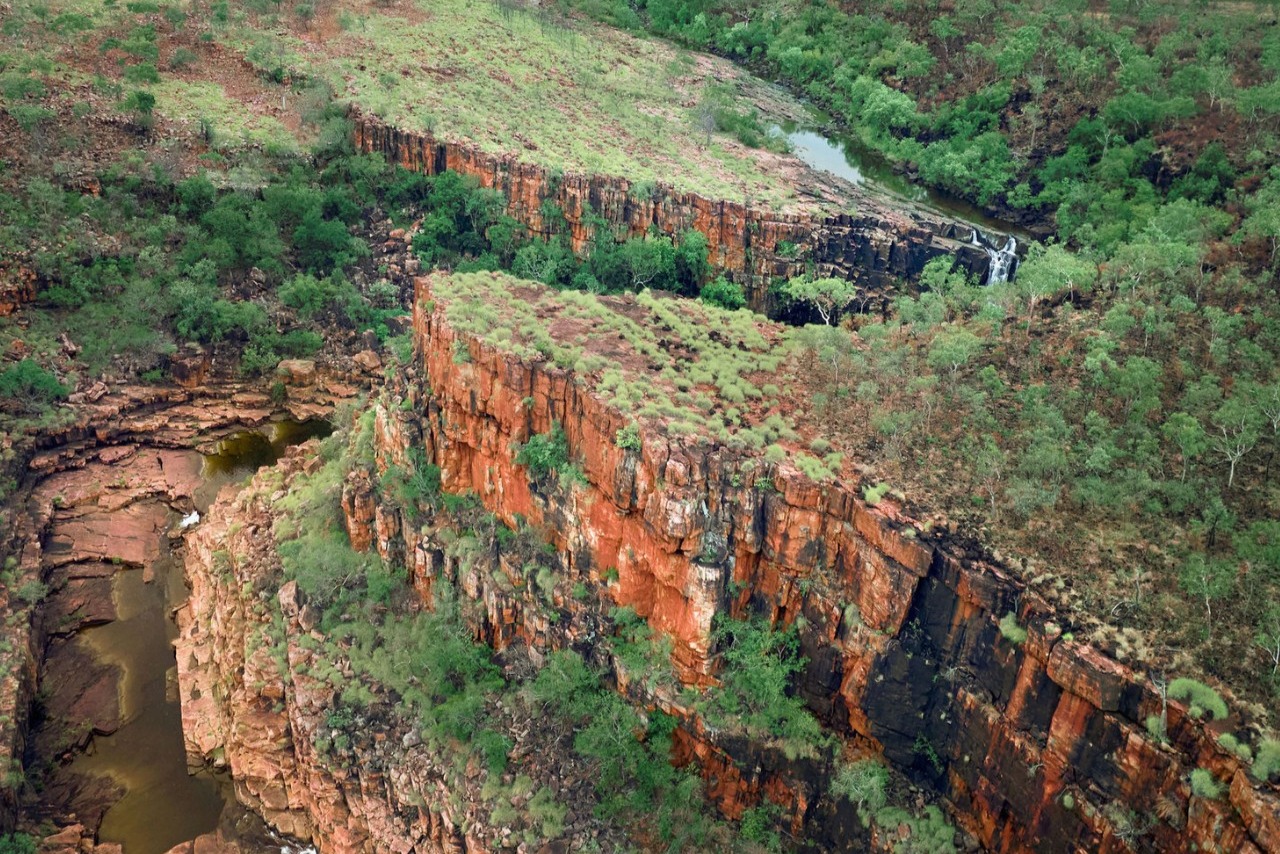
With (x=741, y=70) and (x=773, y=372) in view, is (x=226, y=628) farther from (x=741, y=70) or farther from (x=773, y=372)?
(x=741, y=70)

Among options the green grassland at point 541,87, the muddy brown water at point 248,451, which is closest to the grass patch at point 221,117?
the green grassland at point 541,87

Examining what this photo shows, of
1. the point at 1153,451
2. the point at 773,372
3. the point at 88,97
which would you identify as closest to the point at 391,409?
the point at 773,372

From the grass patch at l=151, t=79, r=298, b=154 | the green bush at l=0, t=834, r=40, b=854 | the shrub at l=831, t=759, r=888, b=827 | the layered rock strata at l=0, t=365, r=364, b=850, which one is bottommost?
the green bush at l=0, t=834, r=40, b=854

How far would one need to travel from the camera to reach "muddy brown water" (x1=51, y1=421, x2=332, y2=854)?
1286 inches

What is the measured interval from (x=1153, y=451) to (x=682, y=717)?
50.1 ft

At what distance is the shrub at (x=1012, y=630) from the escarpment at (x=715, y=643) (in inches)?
2.2

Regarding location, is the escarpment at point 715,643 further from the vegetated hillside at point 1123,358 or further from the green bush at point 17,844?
the green bush at point 17,844

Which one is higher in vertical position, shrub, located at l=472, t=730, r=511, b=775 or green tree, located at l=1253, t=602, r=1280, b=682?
green tree, located at l=1253, t=602, r=1280, b=682

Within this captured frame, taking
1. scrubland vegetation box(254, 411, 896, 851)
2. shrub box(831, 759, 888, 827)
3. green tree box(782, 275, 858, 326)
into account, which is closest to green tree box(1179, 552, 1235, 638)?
shrub box(831, 759, 888, 827)

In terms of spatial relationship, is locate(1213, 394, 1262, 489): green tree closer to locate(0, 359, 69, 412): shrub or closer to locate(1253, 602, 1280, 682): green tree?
locate(1253, 602, 1280, 682): green tree

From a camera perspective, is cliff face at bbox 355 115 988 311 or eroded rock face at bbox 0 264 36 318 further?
eroded rock face at bbox 0 264 36 318

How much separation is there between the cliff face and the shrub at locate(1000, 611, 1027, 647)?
1131 inches

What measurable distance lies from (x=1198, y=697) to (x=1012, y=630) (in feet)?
13.1

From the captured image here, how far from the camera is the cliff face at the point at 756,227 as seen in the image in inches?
1977
